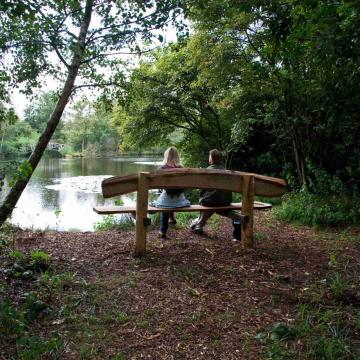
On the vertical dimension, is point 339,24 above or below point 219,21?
below

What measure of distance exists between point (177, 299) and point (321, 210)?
162 inches

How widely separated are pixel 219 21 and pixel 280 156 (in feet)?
14.8

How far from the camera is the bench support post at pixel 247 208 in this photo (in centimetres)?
473

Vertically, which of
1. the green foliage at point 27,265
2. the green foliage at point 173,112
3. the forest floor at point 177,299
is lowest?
the forest floor at point 177,299

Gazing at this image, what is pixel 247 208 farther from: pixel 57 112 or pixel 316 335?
pixel 57 112

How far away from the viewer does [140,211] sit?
446 centimetres

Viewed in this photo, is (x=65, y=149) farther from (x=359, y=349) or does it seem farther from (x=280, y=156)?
(x=359, y=349)

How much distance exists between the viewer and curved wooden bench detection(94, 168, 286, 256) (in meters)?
4.39

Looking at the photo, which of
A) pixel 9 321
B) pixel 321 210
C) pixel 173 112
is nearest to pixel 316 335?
pixel 9 321

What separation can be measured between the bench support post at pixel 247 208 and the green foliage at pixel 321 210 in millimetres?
2141

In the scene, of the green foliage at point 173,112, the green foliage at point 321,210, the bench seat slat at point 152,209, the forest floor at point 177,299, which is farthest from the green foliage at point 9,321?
the green foliage at point 173,112

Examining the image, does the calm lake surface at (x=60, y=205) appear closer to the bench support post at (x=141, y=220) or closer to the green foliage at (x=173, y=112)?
the green foliage at (x=173, y=112)

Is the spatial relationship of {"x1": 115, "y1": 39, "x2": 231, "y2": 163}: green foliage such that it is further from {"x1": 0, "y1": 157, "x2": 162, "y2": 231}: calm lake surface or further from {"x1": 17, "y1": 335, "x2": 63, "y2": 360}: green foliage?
{"x1": 17, "y1": 335, "x2": 63, "y2": 360}: green foliage

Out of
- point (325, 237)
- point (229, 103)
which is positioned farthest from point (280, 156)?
point (325, 237)
